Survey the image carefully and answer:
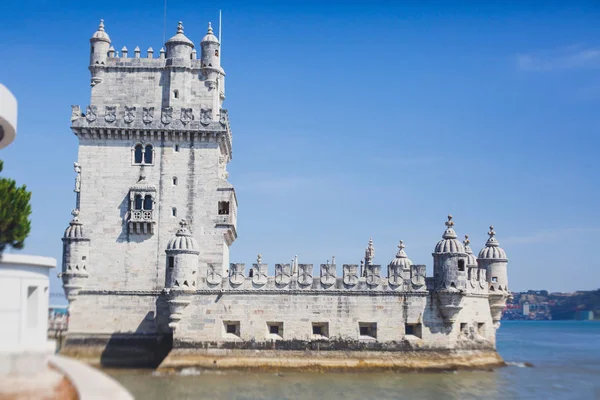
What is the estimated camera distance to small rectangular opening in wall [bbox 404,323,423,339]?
37.6 metres

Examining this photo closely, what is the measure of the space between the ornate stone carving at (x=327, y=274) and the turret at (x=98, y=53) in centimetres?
1611

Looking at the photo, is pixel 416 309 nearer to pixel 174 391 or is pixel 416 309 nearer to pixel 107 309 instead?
pixel 174 391

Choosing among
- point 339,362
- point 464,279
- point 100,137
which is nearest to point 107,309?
point 100,137

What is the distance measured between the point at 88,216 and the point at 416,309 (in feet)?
58.0

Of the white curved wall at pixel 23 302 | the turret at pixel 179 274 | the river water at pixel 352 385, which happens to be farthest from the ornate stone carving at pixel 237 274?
the white curved wall at pixel 23 302

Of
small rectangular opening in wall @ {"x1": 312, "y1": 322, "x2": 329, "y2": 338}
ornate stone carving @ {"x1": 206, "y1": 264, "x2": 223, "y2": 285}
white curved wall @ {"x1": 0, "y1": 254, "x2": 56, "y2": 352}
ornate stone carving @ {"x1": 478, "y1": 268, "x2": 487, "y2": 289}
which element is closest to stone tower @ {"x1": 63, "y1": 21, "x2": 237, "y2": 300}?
ornate stone carving @ {"x1": 206, "y1": 264, "x2": 223, "y2": 285}

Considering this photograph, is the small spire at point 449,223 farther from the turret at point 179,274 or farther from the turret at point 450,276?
the turret at point 179,274

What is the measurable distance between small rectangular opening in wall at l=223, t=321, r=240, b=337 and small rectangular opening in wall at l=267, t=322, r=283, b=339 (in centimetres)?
153

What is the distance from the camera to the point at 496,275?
4206 centimetres

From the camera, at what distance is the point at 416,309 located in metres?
37.7

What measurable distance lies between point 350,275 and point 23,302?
1924cm

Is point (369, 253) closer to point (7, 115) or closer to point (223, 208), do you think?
point (223, 208)

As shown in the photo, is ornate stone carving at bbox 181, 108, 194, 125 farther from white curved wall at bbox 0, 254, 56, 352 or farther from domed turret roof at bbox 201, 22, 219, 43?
white curved wall at bbox 0, 254, 56, 352

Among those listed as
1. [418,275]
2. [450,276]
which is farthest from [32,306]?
[450,276]
